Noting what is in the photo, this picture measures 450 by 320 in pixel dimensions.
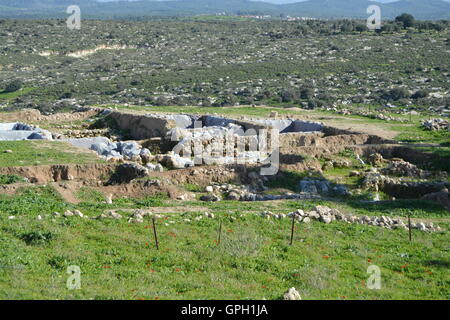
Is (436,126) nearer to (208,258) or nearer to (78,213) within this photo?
(78,213)

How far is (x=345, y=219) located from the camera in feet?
48.3

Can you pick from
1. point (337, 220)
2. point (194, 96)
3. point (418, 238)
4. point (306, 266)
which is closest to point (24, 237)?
point (306, 266)

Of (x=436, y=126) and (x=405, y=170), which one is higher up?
(x=436, y=126)

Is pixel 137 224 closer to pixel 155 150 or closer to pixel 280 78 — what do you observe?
pixel 155 150

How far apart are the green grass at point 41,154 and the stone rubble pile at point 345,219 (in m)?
8.80

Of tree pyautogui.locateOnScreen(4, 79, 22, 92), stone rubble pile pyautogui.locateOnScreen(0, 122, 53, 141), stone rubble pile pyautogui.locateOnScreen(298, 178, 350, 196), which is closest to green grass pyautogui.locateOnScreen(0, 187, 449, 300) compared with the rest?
stone rubble pile pyautogui.locateOnScreen(298, 178, 350, 196)

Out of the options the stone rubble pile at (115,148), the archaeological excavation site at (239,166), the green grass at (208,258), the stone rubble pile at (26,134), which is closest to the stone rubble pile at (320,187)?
the archaeological excavation site at (239,166)

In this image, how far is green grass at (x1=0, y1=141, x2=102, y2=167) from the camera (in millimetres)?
20078

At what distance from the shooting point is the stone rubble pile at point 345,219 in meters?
14.3

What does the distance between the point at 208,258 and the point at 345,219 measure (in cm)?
482

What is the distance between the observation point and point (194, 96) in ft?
157

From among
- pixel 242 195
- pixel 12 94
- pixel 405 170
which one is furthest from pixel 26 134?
pixel 12 94

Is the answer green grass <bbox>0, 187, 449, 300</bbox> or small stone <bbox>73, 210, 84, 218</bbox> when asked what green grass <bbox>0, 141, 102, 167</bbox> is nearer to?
green grass <bbox>0, 187, 449, 300</bbox>

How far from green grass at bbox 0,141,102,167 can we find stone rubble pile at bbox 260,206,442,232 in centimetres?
880
